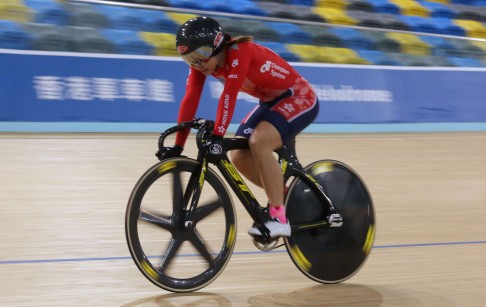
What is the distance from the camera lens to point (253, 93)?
3467 millimetres

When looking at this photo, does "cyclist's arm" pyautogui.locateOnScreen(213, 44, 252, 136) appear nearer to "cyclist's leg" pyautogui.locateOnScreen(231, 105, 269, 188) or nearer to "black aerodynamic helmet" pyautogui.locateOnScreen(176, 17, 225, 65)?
"black aerodynamic helmet" pyautogui.locateOnScreen(176, 17, 225, 65)

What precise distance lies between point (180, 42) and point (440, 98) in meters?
6.27

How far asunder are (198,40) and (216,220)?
0.77 metres

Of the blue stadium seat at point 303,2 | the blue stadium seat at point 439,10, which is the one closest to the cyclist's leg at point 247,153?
the blue stadium seat at point 303,2

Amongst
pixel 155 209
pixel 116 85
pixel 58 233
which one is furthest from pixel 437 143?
pixel 155 209

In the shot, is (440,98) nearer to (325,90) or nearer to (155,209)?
(325,90)

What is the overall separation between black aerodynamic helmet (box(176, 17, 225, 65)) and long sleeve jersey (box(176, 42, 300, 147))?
9cm

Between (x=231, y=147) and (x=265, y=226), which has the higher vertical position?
(x=231, y=147)

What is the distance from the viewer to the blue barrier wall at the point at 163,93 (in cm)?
697

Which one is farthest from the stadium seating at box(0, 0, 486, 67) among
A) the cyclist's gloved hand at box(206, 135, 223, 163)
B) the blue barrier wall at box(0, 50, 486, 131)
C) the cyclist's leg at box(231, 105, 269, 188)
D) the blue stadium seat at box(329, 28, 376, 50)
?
the cyclist's gloved hand at box(206, 135, 223, 163)

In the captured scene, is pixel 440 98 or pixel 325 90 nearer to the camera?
pixel 325 90

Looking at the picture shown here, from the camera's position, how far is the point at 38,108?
6973 millimetres

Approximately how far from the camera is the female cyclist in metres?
3.14

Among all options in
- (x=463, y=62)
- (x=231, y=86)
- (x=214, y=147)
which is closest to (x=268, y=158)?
(x=214, y=147)
